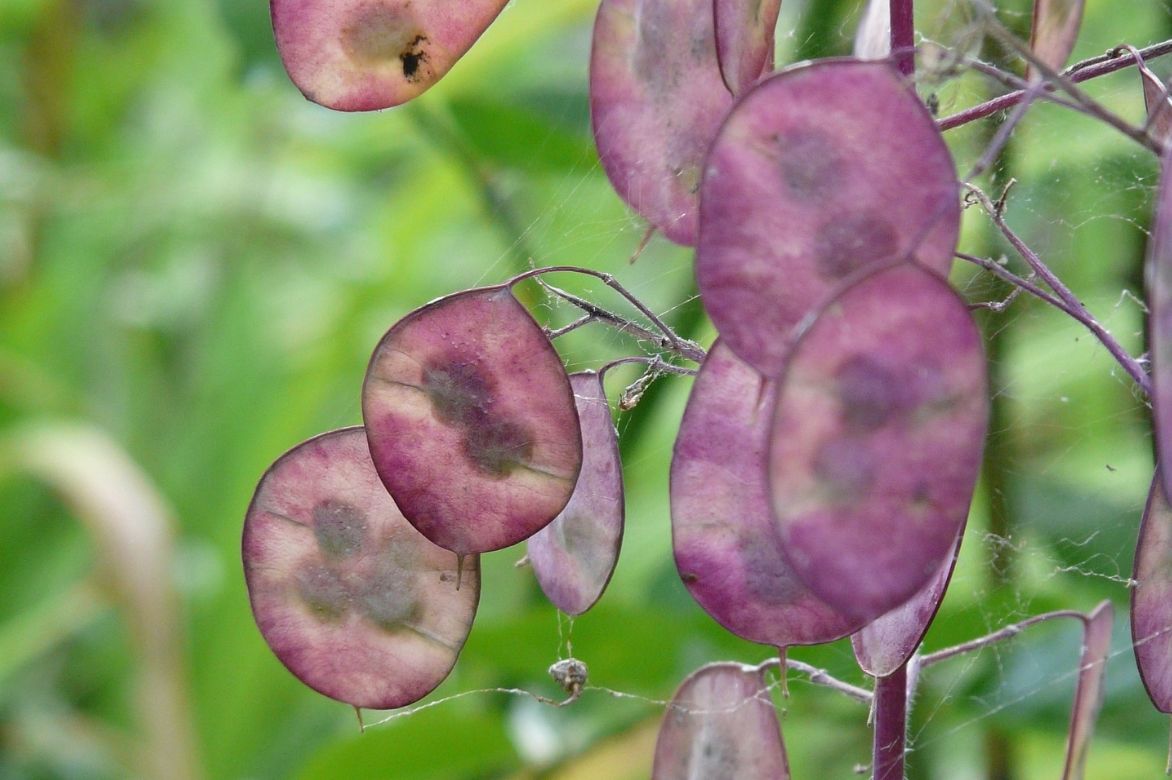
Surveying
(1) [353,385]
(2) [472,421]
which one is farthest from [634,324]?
(1) [353,385]

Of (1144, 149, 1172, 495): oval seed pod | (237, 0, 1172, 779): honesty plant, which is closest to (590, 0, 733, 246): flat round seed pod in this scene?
(237, 0, 1172, 779): honesty plant

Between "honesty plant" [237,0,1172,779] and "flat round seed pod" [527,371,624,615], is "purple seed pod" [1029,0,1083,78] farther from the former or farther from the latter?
"flat round seed pod" [527,371,624,615]

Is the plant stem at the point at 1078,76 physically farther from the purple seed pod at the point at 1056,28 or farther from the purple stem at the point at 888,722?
the purple stem at the point at 888,722

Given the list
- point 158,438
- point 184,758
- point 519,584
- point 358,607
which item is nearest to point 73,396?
point 158,438

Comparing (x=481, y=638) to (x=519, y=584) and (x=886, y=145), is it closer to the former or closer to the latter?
(x=519, y=584)

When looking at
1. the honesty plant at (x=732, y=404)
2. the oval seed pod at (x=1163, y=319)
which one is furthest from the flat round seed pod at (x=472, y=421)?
the oval seed pod at (x=1163, y=319)

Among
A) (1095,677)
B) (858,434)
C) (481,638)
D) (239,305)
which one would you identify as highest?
(858,434)

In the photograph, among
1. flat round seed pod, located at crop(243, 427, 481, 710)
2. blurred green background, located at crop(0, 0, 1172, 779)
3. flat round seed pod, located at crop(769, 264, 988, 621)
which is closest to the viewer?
flat round seed pod, located at crop(769, 264, 988, 621)
